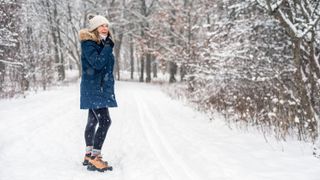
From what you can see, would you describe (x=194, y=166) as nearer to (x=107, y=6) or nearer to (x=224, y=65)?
(x=224, y=65)

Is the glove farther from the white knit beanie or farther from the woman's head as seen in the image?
the white knit beanie

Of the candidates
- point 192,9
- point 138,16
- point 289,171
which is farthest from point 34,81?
point 289,171

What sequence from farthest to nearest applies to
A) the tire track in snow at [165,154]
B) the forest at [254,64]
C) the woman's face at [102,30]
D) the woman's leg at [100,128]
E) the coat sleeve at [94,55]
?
1. the forest at [254,64]
2. the woman's leg at [100,128]
3. the woman's face at [102,30]
4. the coat sleeve at [94,55]
5. the tire track in snow at [165,154]

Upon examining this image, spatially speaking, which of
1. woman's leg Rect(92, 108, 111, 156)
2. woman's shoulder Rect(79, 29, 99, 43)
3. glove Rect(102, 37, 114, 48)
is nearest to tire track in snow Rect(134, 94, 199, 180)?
woman's leg Rect(92, 108, 111, 156)

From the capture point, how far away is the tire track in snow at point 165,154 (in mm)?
4871

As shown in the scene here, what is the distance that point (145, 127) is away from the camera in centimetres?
863

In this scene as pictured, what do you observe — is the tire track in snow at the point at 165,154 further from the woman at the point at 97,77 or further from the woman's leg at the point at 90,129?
the woman's leg at the point at 90,129

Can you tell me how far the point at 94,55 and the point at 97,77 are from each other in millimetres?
323

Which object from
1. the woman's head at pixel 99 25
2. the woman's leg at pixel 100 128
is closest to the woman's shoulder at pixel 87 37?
the woman's head at pixel 99 25

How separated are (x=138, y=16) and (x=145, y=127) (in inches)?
926

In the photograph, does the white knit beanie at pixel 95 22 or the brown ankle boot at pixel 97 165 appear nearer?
the brown ankle boot at pixel 97 165

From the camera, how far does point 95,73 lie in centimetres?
527

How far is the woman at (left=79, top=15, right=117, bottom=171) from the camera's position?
17.0ft

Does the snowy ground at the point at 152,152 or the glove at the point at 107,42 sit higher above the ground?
the glove at the point at 107,42
